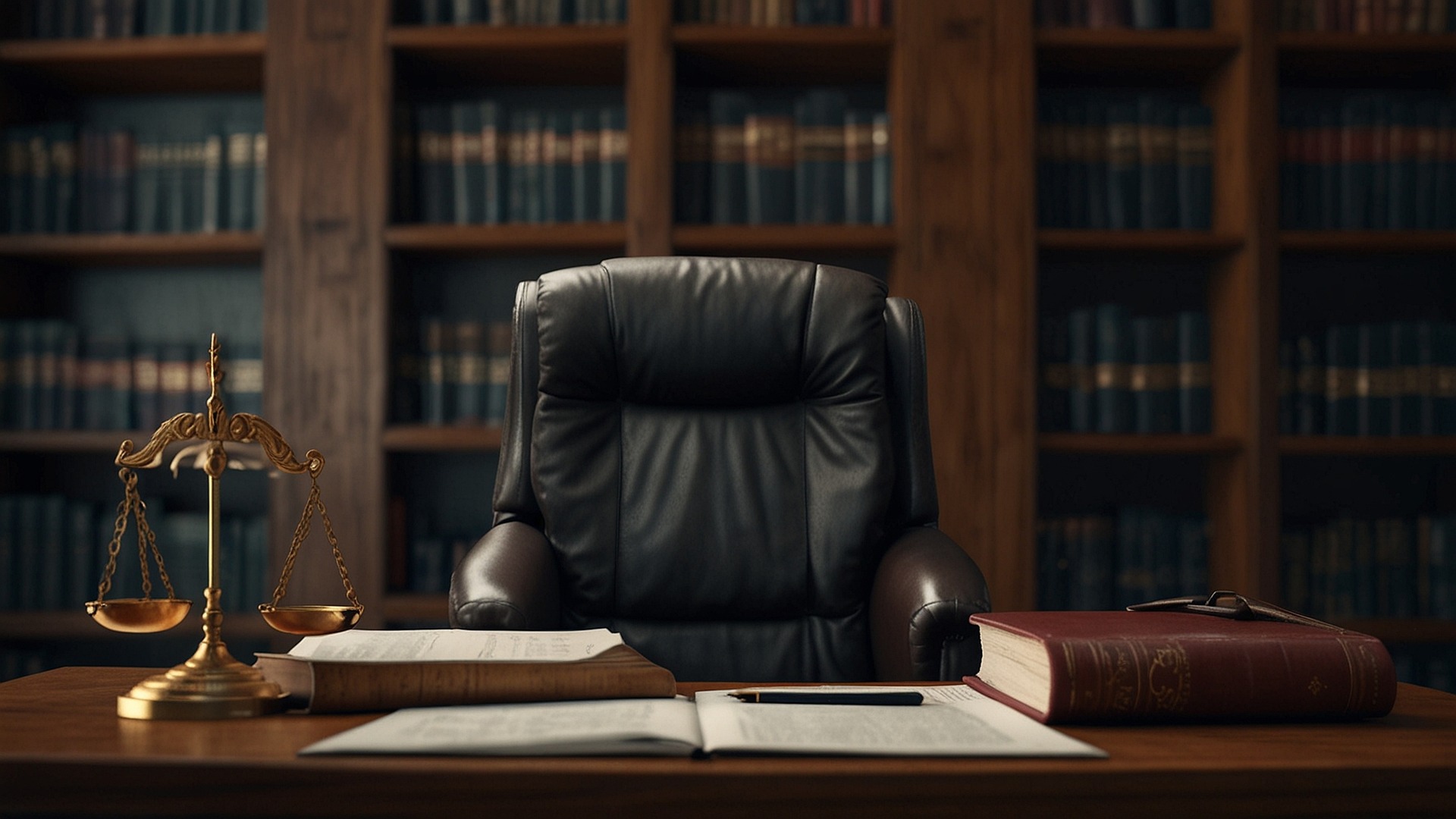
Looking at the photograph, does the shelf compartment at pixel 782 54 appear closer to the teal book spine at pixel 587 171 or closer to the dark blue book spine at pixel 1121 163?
the teal book spine at pixel 587 171

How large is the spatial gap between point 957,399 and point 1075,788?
5.89ft

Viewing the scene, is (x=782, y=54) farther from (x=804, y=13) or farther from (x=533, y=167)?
(x=533, y=167)

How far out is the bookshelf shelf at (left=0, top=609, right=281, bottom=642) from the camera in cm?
239

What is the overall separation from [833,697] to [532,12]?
202 cm

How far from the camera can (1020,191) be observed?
2.38 metres

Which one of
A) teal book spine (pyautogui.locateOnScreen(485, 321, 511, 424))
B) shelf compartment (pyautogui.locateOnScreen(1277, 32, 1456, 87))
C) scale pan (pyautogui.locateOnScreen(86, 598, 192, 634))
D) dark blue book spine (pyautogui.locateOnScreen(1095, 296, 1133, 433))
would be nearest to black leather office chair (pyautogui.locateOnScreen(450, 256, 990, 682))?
scale pan (pyautogui.locateOnScreen(86, 598, 192, 634))

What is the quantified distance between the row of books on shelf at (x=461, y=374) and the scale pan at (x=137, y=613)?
159cm

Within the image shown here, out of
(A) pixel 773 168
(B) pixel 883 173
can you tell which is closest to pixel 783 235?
(A) pixel 773 168

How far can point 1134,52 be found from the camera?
2.45 metres

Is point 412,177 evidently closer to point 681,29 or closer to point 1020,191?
point 681,29

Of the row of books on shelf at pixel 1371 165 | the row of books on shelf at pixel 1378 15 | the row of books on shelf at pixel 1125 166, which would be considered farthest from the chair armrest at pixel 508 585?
the row of books on shelf at pixel 1378 15

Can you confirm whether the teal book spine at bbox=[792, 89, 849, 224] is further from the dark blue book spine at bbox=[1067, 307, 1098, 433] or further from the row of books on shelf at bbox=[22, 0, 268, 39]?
the row of books on shelf at bbox=[22, 0, 268, 39]

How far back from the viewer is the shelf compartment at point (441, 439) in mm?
2379

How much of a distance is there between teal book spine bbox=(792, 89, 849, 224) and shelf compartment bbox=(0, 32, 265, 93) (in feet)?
3.95
